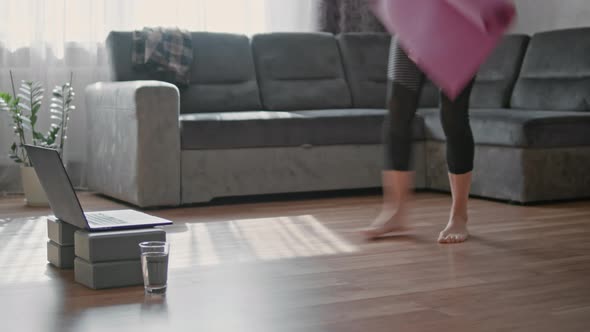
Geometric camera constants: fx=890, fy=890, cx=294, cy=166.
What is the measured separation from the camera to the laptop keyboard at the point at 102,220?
2.23 metres

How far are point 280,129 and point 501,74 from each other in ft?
4.30

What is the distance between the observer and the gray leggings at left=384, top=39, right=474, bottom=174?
2727 millimetres

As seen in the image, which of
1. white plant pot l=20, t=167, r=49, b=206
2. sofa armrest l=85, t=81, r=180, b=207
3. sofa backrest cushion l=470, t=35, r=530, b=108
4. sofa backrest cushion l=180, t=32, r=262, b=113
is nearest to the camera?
sofa armrest l=85, t=81, r=180, b=207

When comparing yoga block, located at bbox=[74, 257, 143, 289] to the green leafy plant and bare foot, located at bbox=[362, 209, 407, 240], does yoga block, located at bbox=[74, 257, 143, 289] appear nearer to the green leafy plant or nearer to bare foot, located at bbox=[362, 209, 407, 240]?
bare foot, located at bbox=[362, 209, 407, 240]

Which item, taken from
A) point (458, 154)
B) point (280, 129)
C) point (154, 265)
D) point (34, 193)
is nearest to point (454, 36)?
point (154, 265)

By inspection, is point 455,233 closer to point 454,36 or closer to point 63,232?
point 63,232

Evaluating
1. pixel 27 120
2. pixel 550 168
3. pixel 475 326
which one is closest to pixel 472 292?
pixel 475 326

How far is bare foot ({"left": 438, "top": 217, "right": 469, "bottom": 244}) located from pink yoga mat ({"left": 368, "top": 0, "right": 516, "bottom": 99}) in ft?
5.12

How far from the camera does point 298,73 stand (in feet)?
15.3

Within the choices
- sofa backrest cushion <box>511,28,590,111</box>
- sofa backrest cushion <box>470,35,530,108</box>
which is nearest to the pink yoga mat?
sofa backrest cushion <box>511,28,590,111</box>

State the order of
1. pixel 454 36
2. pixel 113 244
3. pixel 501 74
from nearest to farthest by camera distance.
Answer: pixel 454 36 → pixel 113 244 → pixel 501 74

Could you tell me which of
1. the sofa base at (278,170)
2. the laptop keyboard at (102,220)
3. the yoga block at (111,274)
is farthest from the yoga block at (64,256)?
the sofa base at (278,170)

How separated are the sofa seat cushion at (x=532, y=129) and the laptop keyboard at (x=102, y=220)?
6.56ft

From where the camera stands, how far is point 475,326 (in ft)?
5.70
